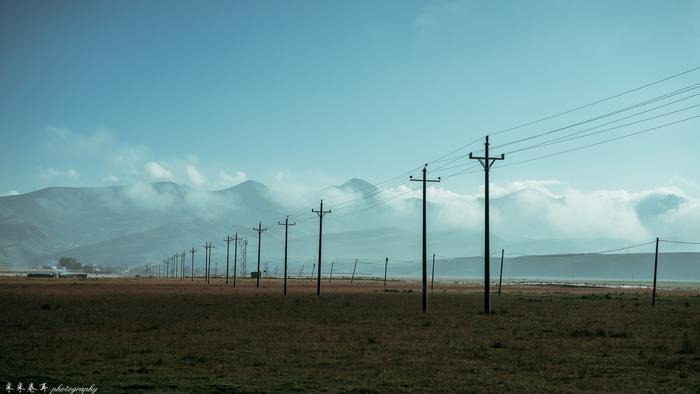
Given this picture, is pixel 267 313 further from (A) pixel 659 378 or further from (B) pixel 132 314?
(A) pixel 659 378

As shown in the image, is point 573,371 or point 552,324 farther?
point 552,324

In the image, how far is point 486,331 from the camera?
3784 cm

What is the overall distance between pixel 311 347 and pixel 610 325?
21.1 metres

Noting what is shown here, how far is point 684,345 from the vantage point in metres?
30.0

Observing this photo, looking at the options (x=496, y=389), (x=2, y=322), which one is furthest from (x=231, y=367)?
(x=2, y=322)

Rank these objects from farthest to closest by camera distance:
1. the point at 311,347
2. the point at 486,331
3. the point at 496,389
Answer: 1. the point at 486,331
2. the point at 311,347
3. the point at 496,389

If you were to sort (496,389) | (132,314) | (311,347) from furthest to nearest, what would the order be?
(132,314) → (311,347) → (496,389)

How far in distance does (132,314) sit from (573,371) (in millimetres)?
33557

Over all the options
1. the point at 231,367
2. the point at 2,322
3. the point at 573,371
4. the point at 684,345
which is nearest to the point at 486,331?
the point at 684,345

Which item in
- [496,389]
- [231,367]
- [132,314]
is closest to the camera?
[496,389]

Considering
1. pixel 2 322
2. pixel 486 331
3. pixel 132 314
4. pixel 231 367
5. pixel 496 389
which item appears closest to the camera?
pixel 496 389

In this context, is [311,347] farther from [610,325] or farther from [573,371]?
[610,325]

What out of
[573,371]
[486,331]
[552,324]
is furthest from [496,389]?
[552,324]

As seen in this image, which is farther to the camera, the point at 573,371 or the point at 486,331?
the point at 486,331
